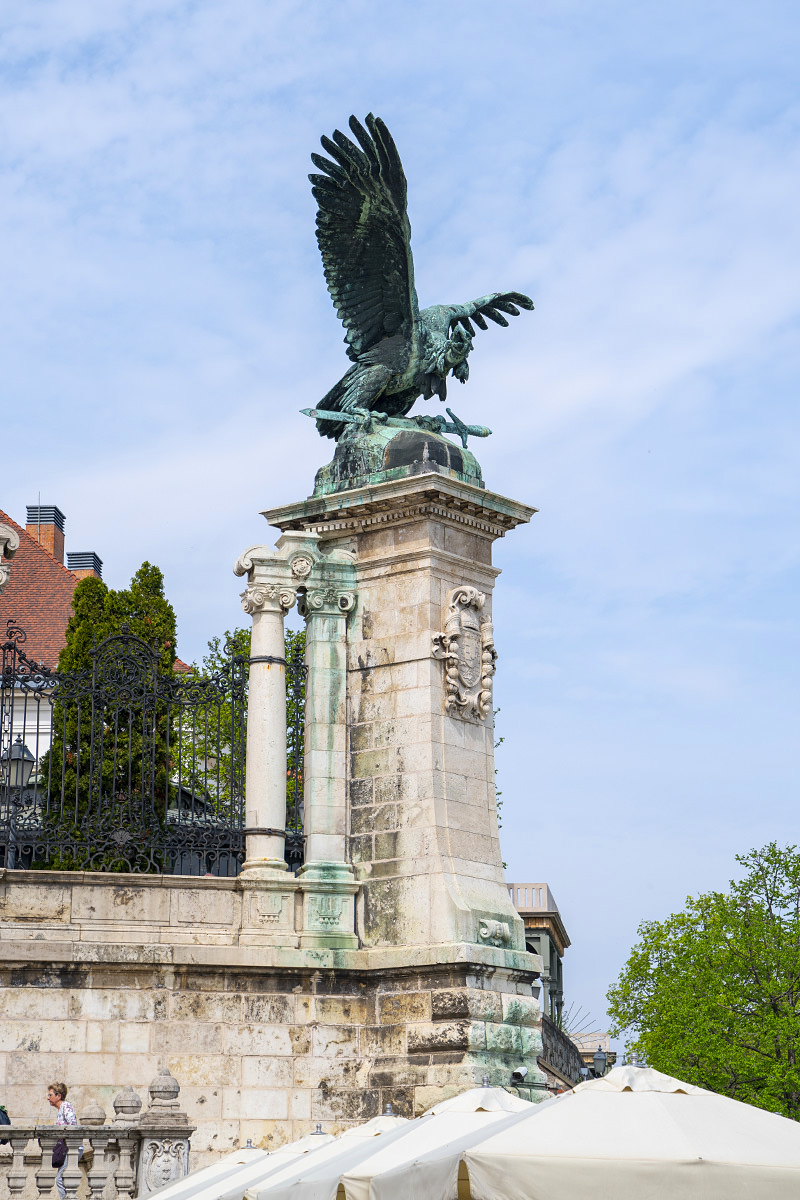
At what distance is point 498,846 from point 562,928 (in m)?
42.1

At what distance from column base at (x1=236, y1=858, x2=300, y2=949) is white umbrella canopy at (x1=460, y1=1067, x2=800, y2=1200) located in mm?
6972

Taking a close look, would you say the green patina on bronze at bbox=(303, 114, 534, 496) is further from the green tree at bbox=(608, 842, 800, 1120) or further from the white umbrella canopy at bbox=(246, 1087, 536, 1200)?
the green tree at bbox=(608, 842, 800, 1120)

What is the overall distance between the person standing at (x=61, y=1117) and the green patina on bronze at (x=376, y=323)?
227 inches

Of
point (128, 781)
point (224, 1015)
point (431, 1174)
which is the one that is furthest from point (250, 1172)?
point (128, 781)

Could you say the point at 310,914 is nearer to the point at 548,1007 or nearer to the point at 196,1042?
the point at 196,1042

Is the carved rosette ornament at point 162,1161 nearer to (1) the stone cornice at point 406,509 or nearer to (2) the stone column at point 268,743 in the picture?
(2) the stone column at point 268,743

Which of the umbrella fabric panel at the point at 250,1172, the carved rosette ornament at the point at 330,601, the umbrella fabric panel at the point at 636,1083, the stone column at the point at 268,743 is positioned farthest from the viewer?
the carved rosette ornament at the point at 330,601

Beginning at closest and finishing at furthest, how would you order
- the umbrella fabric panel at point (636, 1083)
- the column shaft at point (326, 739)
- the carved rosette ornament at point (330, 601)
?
1. the umbrella fabric panel at point (636, 1083)
2. the column shaft at point (326, 739)
3. the carved rosette ornament at point (330, 601)

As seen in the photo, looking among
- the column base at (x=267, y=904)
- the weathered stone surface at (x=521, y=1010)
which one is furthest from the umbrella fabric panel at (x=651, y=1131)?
the column base at (x=267, y=904)

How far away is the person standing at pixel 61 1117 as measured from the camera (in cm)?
1157

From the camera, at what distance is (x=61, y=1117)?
41.0ft

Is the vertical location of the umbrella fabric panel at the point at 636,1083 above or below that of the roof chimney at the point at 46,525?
below

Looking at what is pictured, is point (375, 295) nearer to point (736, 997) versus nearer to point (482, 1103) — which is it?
point (482, 1103)

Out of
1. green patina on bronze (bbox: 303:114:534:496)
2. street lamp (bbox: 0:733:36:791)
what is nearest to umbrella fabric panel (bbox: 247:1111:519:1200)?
street lamp (bbox: 0:733:36:791)
